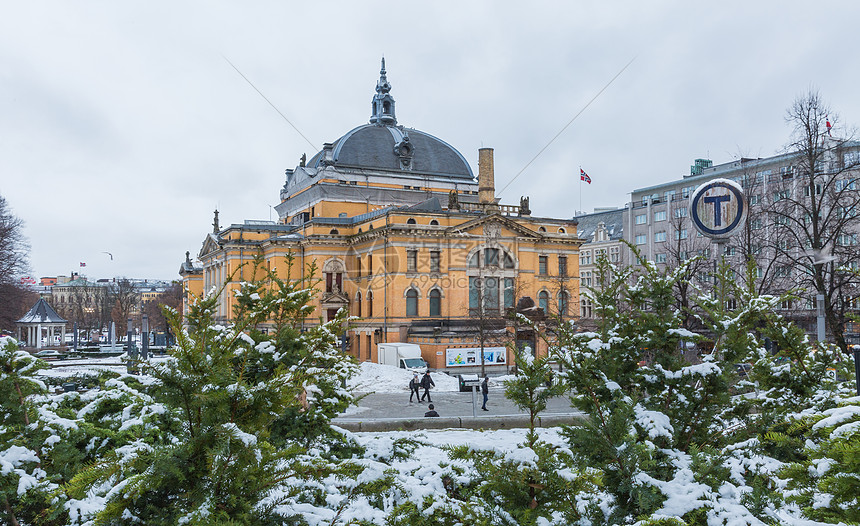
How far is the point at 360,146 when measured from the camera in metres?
63.7

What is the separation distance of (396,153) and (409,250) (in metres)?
17.3

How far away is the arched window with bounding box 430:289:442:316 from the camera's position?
51.4 meters

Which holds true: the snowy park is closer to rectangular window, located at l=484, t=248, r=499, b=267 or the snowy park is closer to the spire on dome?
rectangular window, located at l=484, t=248, r=499, b=267

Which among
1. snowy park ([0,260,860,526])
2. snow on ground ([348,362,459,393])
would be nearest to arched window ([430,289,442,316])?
snow on ground ([348,362,459,393])

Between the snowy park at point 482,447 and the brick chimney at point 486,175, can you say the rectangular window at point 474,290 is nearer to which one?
the brick chimney at point 486,175

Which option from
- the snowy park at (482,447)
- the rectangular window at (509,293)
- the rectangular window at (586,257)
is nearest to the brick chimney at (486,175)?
the rectangular window at (509,293)

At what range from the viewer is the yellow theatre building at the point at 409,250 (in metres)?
49.9

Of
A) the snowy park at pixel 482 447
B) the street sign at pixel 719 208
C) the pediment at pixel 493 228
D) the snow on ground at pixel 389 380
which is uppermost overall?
the pediment at pixel 493 228

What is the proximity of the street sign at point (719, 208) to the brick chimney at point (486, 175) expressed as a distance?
3777 centimetres

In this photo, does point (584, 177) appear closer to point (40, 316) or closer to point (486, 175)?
point (486, 175)

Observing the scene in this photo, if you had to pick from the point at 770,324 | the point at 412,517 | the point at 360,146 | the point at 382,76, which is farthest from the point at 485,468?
the point at 382,76

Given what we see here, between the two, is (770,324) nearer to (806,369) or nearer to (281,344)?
(806,369)

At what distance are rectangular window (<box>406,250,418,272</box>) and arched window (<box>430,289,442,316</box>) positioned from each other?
2502 millimetres

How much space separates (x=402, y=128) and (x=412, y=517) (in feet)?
214
